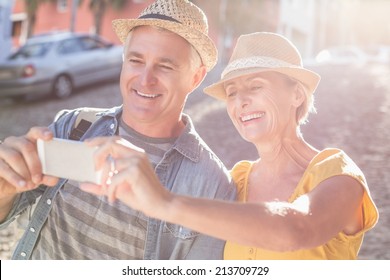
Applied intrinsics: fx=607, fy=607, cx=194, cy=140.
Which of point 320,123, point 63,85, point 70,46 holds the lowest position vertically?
point 320,123

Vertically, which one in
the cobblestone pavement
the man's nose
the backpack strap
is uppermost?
the man's nose

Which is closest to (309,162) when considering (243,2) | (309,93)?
(309,93)

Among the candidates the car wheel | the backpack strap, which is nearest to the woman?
the backpack strap

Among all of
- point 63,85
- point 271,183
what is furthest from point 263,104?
point 63,85

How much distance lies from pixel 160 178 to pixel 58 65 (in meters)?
2.78

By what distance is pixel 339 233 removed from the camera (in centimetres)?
108

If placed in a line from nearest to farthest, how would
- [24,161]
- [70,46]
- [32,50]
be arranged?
[24,161], [32,50], [70,46]

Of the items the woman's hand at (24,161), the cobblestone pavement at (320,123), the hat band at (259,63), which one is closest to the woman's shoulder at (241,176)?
the hat band at (259,63)

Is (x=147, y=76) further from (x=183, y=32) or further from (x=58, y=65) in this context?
(x=58, y=65)

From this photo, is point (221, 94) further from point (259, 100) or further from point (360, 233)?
point (360, 233)

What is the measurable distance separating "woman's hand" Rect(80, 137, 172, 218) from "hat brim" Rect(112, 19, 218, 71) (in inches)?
21.2

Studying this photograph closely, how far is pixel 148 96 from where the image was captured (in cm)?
129

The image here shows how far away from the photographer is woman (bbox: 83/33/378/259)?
757mm

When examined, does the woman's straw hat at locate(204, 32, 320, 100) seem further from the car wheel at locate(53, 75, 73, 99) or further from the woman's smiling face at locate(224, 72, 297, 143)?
the car wheel at locate(53, 75, 73, 99)
